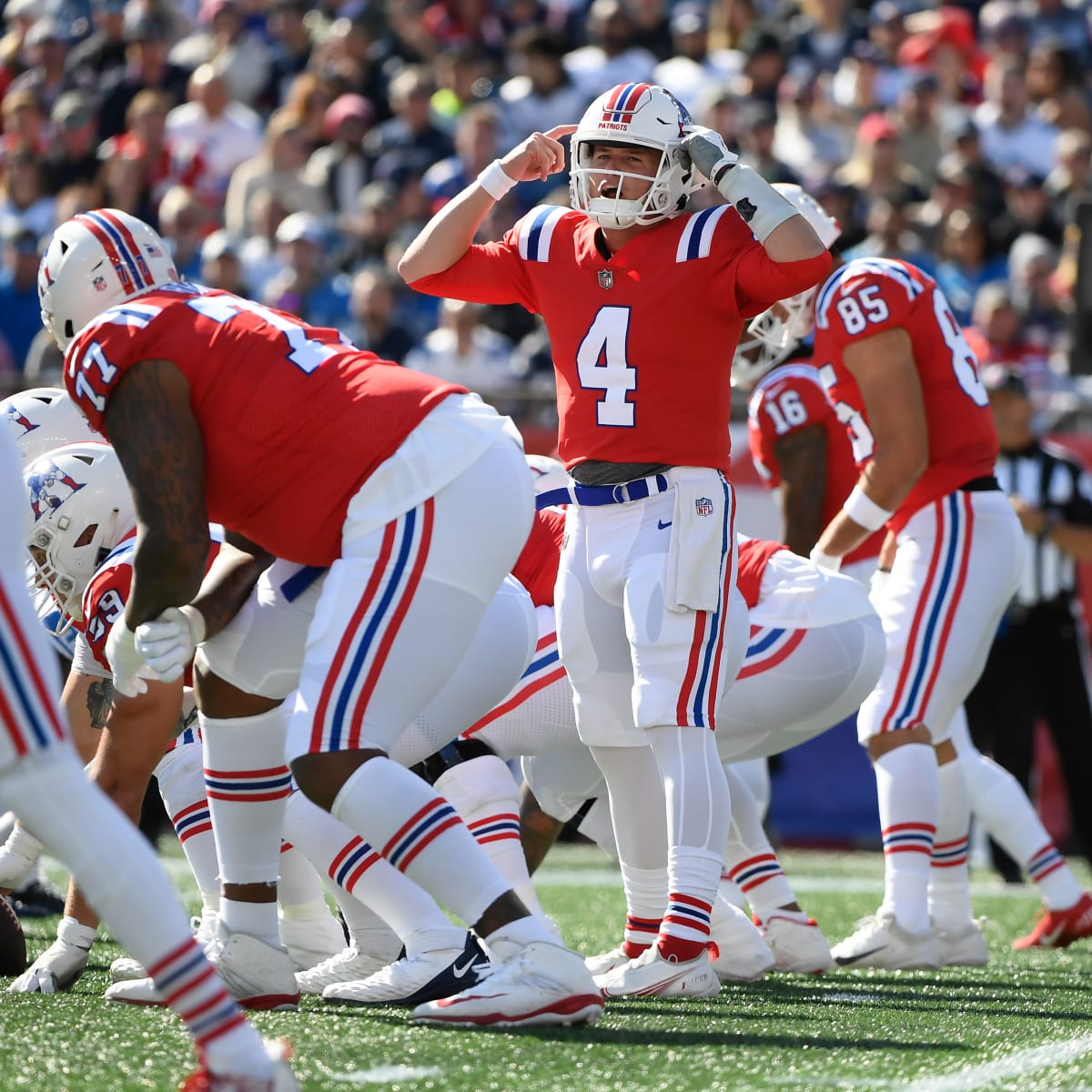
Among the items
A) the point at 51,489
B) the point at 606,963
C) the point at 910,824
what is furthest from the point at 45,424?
the point at 910,824

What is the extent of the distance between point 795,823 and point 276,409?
604 cm

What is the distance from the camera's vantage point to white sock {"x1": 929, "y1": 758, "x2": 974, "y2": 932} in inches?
217

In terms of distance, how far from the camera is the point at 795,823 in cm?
913

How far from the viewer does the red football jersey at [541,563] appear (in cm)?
505

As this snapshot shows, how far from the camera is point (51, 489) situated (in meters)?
4.52

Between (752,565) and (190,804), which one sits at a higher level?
(752,565)

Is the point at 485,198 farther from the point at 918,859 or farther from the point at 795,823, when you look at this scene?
the point at 795,823

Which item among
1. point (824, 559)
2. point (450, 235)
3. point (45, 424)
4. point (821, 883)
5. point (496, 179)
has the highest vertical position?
point (496, 179)

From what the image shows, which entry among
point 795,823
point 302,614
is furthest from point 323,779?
point 795,823

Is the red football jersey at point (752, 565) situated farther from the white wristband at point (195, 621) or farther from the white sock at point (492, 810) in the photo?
the white wristband at point (195, 621)

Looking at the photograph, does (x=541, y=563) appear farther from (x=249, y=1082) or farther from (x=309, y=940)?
(x=249, y=1082)

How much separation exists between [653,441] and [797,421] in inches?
61.9

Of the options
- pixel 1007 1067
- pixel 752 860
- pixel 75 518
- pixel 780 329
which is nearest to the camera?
pixel 1007 1067

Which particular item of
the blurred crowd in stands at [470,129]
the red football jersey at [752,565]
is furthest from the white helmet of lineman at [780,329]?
the blurred crowd in stands at [470,129]
